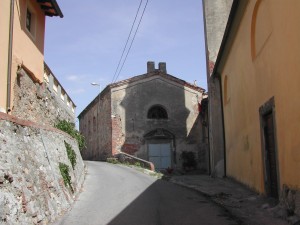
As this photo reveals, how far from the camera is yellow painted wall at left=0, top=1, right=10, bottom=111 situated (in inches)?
412

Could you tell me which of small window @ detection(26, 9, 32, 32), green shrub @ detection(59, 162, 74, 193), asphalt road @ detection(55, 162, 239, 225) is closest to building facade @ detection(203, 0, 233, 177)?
asphalt road @ detection(55, 162, 239, 225)

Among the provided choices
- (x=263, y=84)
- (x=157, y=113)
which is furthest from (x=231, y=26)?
(x=157, y=113)

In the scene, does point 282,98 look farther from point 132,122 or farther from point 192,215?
point 132,122

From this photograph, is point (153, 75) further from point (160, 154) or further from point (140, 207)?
point (140, 207)

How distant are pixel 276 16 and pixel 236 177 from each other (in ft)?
27.3

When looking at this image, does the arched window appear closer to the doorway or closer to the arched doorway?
the arched doorway

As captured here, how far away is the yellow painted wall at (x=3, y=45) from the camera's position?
10461mm

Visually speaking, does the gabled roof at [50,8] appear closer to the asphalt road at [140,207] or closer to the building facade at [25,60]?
the building facade at [25,60]

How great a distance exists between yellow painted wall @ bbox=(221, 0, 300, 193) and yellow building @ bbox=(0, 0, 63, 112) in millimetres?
6487

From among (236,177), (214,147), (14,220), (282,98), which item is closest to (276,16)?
(282,98)

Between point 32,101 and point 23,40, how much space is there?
2.05 m

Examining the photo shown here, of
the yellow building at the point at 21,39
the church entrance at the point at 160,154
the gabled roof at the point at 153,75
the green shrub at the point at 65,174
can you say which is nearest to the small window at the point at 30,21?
the yellow building at the point at 21,39

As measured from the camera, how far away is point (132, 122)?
29.4m

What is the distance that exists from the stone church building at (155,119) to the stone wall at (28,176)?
1876 cm
